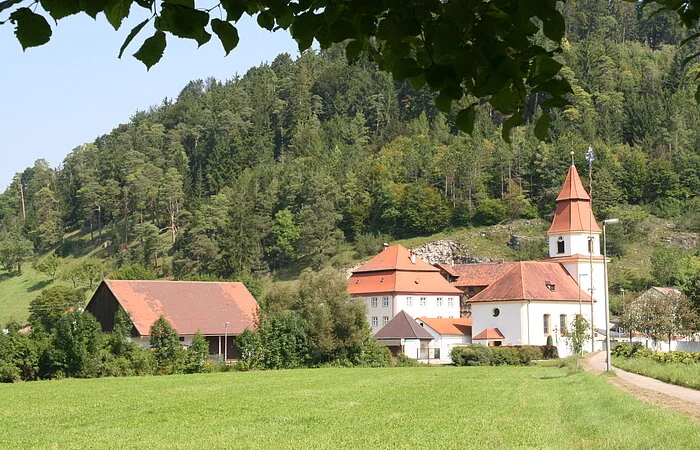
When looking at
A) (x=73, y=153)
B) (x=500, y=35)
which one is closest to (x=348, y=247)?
(x=73, y=153)

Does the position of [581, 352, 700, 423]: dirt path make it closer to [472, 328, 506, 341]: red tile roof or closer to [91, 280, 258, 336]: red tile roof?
[91, 280, 258, 336]: red tile roof

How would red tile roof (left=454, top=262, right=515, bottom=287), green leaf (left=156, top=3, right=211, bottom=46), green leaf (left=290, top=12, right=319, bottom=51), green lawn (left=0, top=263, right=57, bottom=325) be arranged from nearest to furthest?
green leaf (left=156, top=3, right=211, bottom=46)
green leaf (left=290, top=12, right=319, bottom=51)
red tile roof (left=454, top=262, right=515, bottom=287)
green lawn (left=0, top=263, right=57, bottom=325)

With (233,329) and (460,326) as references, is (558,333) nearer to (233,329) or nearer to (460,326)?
(460,326)

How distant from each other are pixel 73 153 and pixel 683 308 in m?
127

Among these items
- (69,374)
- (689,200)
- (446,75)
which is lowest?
(69,374)

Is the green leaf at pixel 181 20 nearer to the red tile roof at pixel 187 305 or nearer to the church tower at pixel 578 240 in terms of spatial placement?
the red tile roof at pixel 187 305

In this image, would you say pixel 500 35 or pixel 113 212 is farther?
pixel 113 212

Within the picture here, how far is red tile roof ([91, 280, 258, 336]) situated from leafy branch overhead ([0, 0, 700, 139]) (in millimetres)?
59388

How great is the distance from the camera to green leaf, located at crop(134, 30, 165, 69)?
3.99 m

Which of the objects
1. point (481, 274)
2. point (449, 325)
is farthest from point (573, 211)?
point (449, 325)

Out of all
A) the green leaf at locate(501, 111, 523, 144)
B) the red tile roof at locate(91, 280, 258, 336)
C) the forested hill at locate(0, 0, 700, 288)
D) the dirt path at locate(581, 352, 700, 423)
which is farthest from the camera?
the forested hill at locate(0, 0, 700, 288)

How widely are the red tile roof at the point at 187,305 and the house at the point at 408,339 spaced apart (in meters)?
11.1

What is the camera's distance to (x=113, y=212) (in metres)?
141

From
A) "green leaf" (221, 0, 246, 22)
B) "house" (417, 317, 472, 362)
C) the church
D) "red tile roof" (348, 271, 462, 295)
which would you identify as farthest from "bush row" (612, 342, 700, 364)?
"green leaf" (221, 0, 246, 22)
